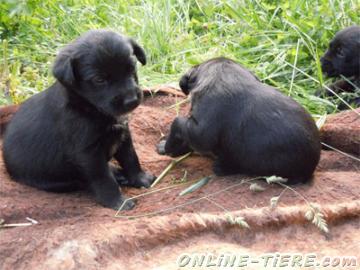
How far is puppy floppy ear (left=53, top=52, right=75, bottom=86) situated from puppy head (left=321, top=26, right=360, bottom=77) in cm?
353

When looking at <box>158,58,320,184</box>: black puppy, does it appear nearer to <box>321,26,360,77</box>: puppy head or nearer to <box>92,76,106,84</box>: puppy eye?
<box>92,76,106,84</box>: puppy eye

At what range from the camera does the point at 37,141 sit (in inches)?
174

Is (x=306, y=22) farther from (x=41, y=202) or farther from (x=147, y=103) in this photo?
(x=41, y=202)

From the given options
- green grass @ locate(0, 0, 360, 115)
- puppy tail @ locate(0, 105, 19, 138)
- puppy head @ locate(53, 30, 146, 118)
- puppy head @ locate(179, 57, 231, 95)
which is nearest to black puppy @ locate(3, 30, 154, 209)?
puppy head @ locate(53, 30, 146, 118)

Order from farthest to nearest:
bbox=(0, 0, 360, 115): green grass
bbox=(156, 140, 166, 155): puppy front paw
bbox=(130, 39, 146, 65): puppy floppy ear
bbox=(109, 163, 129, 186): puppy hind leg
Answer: bbox=(0, 0, 360, 115): green grass < bbox=(156, 140, 166, 155): puppy front paw < bbox=(109, 163, 129, 186): puppy hind leg < bbox=(130, 39, 146, 65): puppy floppy ear

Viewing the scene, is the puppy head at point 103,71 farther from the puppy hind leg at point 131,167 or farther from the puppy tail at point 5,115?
the puppy tail at point 5,115

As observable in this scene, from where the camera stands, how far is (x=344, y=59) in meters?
6.58

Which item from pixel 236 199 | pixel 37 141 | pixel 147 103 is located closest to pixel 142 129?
pixel 147 103

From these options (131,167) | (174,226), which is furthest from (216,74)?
(174,226)

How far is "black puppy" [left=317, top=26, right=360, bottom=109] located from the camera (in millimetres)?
6547

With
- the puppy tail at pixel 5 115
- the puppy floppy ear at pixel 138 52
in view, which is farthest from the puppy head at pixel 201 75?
the puppy tail at pixel 5 115

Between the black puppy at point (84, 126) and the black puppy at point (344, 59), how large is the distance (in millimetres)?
2904

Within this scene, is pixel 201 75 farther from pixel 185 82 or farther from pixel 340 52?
pixel 340 52

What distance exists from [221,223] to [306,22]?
3.75 metres
